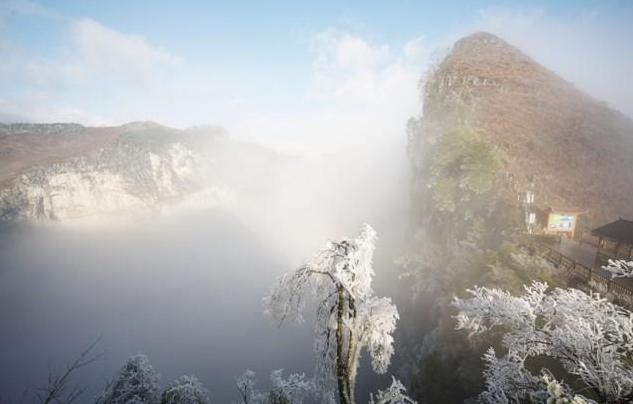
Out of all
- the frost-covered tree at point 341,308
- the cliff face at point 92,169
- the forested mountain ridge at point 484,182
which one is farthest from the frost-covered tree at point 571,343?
the cliff face at point 92,169

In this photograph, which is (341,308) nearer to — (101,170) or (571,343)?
(571,343)

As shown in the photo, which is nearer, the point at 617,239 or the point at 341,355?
the point at 341,355

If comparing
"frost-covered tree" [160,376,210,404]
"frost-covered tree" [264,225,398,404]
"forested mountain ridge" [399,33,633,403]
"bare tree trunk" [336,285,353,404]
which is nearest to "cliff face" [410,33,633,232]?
"forested mountain ridge" [399,33,633,403]

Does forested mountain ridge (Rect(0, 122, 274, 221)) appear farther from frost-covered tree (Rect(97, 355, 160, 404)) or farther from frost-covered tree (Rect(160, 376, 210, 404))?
frost-covered tree (Rect(160, 376, 210, 404))

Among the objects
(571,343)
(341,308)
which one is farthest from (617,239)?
(341,308)

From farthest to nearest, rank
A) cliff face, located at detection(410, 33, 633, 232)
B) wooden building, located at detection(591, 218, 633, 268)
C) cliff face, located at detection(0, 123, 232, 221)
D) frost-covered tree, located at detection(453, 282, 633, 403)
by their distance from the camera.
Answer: cliff face, located at detection(0, 123, 232, 221)
cliff face, located at detection(410, 33, 633, 232)
wooden building, located at detection(591, 218, 633, 268)
frost-covered tree, located at detection(453, 282, 633, 403)

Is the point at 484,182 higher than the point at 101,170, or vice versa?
the point at 484,182
